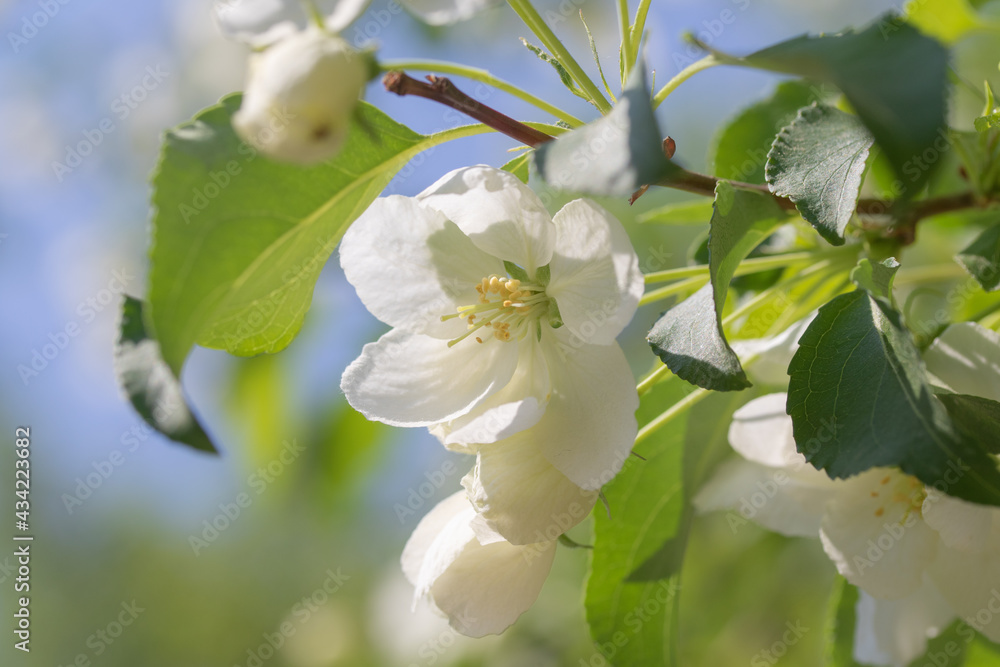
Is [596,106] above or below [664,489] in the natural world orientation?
above

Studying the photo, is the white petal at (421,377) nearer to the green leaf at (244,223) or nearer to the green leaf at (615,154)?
the green leaf at (244,223)

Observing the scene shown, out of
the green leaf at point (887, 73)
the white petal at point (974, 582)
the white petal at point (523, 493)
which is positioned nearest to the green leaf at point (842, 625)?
the white petal at point (974, 582)

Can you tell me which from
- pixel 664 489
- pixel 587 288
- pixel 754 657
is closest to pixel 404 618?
pixel 754 657

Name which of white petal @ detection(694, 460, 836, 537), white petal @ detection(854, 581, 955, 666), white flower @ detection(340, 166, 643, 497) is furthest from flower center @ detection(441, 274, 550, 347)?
white petal @ detection(854, 581, 955, 666)

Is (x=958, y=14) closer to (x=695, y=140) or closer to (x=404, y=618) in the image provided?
(x=695, y=140)

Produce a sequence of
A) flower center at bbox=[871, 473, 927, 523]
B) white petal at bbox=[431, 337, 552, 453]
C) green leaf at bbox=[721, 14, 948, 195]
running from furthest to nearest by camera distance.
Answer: flower center at bbox=[871, 473, 927, 523] → white petal at bbox=[431, 337, 552, 453] → green leaf at bbox=[721, 14, 948, 195]

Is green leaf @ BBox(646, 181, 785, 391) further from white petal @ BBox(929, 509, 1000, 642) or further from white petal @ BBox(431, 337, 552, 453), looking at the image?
white petal @ BBox(929, 509, 1000, 642)
